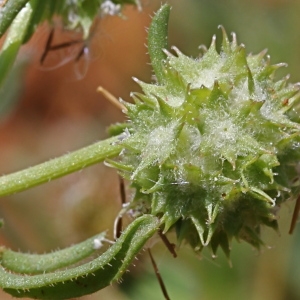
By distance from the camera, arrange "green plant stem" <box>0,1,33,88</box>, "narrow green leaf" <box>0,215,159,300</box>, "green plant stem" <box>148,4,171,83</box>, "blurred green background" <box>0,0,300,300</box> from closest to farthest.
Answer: "narrow green leaf" <box>0,215,159,300</box>, "green plant stem" <box>148,4,171,83</box>, "green plant stem" <box>0,1,33,88</box>, "blurred green background" <box>0,0,300,300</box>

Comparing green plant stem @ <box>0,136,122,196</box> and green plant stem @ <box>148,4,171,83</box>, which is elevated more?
green plant stem @ <box>148,4,171,83</box>

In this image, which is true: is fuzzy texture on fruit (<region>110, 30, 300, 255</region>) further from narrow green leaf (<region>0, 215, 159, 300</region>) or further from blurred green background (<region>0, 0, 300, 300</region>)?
blurred green background (<region>0, 0, 300, 300</region>)

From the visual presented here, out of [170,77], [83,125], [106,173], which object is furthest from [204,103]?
[83,125]

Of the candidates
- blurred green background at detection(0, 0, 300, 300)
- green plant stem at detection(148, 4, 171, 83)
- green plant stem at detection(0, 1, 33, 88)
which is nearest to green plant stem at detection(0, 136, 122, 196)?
green plant stem at detection(148, 4, 171, 83)

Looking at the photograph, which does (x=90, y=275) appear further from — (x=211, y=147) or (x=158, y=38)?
(x=158, y=38)

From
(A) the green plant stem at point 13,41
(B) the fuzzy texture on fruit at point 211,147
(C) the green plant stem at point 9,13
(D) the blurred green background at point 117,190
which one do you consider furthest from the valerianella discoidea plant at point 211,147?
(D) the blurred green background at point 117,190

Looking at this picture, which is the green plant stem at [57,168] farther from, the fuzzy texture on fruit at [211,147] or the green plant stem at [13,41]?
the green plant stem at [13,41]
